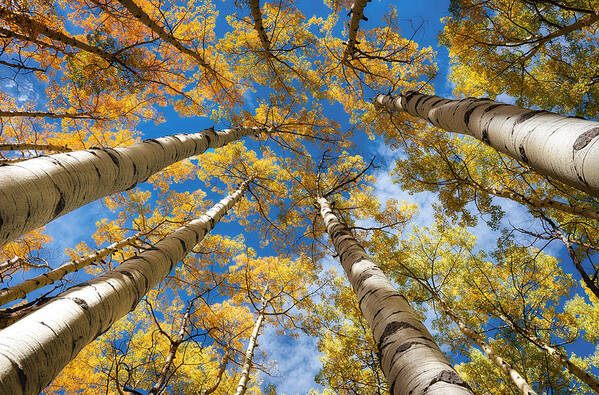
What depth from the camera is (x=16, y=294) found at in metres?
3.57

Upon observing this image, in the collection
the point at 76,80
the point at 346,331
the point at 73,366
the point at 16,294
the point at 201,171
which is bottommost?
the point at 73,366

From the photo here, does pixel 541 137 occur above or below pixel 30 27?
below

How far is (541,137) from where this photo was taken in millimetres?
1425

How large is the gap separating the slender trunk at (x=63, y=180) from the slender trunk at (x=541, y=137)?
2.73 metres

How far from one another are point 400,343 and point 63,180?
233 centimetres

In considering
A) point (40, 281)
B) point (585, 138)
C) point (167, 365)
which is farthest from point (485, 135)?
point (40, 281)

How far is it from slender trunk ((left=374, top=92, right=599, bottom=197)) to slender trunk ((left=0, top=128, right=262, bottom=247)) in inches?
107

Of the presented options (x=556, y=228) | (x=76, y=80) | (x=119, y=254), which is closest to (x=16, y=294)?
(x=76, y=80)

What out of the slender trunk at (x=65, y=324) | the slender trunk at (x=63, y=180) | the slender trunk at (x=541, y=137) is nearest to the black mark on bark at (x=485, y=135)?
the slender trunk at (x=541, y=137)

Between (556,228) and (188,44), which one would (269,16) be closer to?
(188,44)

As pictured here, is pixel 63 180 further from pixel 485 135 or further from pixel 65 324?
pixel 485 135

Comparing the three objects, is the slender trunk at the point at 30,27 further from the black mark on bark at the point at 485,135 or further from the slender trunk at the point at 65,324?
the black mark on bark at the point at 485,135

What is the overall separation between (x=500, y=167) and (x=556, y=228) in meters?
2.31

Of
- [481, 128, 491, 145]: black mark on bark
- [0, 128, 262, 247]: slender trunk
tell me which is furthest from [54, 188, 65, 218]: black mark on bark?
[481, 128, 491, 145]: black mark on bark
